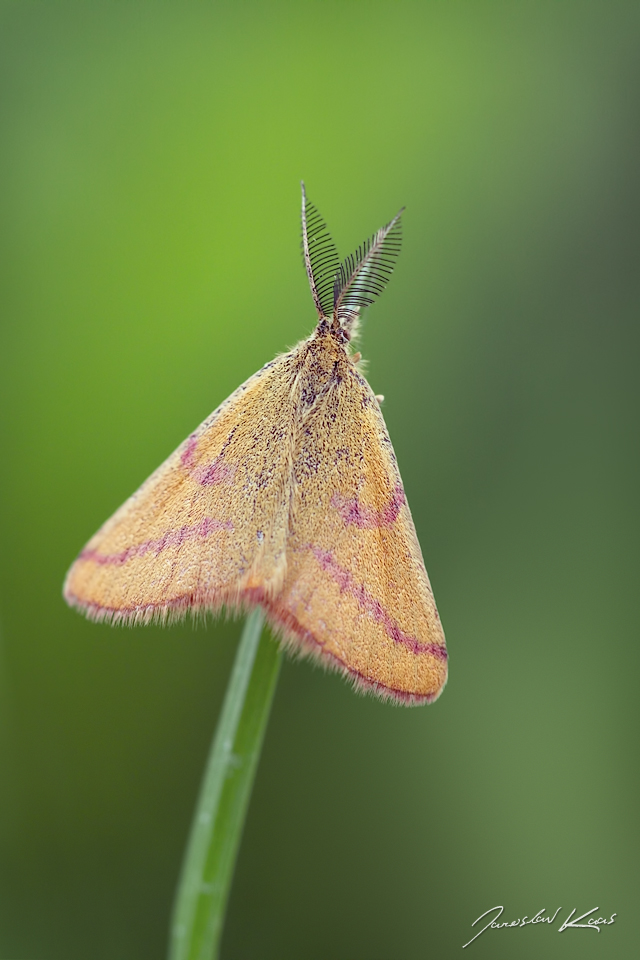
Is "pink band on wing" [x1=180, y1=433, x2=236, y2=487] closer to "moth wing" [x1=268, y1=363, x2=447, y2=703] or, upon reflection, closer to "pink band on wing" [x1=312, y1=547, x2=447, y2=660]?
"moth wing" [x1=268, y1=363, x2=447, y2=703]

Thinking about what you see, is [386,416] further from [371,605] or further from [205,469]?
[371,605]

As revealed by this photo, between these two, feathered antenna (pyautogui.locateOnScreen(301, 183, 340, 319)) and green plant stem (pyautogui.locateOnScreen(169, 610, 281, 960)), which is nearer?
green plant stem (pyautogui.locateOnScreen(169, 610, 281, 960))

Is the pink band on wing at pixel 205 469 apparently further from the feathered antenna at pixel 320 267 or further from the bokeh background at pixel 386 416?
the bokeh background at pixel 386 416

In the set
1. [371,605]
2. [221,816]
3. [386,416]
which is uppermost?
[386,416]

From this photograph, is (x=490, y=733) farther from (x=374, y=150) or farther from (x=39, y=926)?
(x=374, y=150)

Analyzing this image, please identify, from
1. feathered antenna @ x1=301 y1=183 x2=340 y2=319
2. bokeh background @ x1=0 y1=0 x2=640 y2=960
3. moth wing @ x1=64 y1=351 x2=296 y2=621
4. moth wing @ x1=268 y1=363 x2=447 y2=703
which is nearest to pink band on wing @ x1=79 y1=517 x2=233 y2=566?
moth wing @ x1=64 y1=351 x2=296 y2=621

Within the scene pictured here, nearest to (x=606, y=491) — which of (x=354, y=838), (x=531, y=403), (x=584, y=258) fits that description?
(x=531, y=403)

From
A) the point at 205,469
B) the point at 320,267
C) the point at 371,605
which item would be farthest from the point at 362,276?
the point at 371,605
